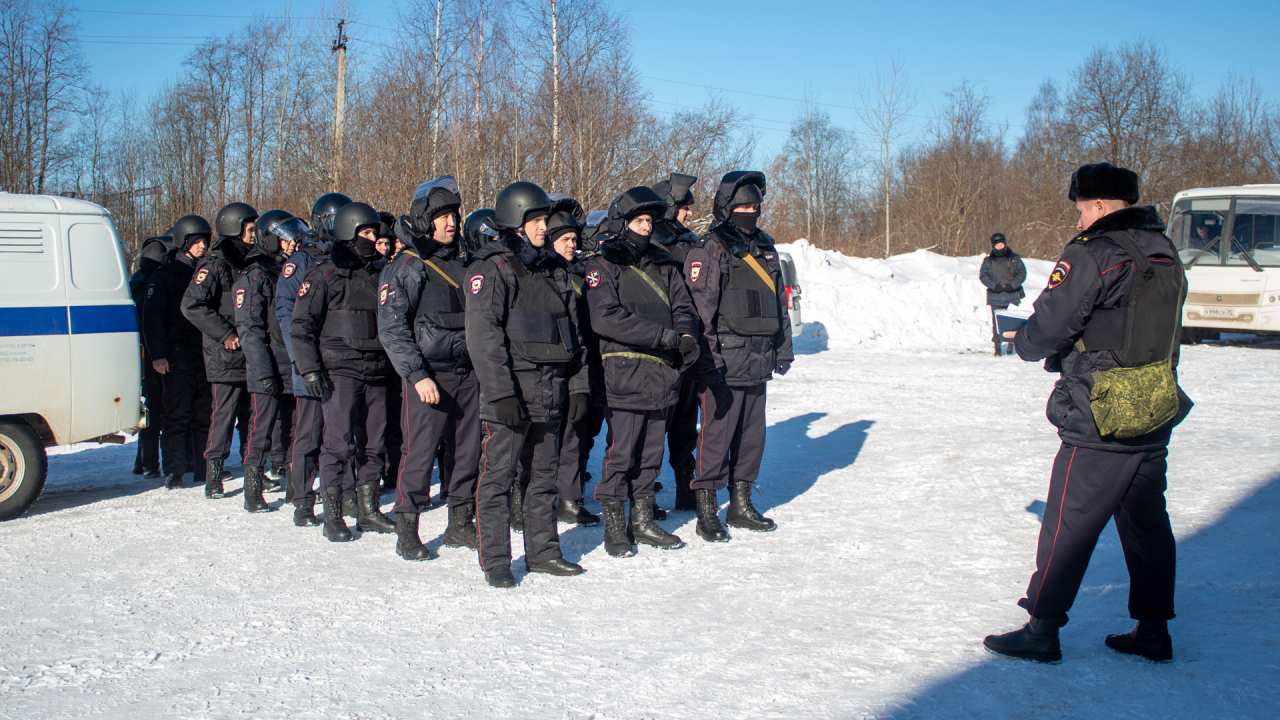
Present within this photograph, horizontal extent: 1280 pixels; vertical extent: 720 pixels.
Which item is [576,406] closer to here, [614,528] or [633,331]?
[633,331]

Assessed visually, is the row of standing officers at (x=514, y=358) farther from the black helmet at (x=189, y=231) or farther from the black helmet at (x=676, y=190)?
the black helmet at (x=189, y=231)

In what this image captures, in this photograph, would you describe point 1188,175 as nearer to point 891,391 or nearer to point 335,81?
point 891,391

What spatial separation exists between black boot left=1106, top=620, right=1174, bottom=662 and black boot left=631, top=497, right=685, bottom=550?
8.46 feet

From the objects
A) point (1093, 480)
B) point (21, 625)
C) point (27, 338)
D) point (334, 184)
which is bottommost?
point (21, 625)

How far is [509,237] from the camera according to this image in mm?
4895

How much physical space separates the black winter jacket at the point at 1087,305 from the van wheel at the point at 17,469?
6817 millimetres

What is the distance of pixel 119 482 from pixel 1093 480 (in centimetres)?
794

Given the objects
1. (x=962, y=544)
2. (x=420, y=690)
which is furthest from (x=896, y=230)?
(x=420, y=690)

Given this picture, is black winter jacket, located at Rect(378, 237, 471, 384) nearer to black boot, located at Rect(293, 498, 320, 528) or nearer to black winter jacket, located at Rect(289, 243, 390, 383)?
black winter jacket, located at Rect(289, 243, 390, 383)

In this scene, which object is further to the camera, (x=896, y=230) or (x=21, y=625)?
(x=896, y=230)

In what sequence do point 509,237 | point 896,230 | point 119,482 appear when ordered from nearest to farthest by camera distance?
point 509,237 → point 119,482 → point 896,230

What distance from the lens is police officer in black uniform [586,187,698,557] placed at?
5.22 meters

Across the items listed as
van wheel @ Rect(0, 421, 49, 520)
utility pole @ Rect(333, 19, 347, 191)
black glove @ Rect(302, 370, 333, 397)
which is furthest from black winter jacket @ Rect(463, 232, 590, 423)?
utility pole @ Rect(333, 19, 347, 191)

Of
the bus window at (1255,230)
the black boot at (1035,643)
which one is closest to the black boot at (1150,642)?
the black boot at (1035,643)
